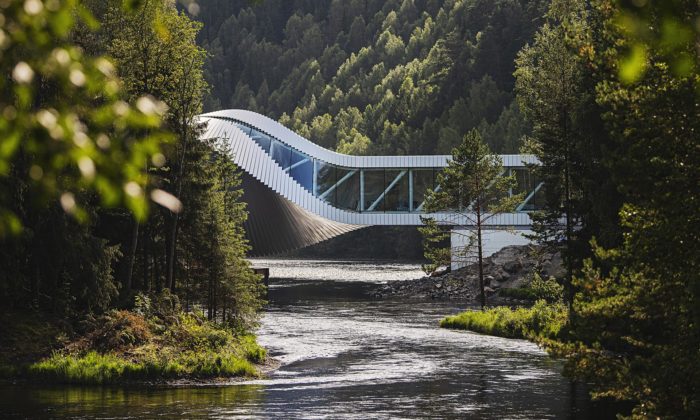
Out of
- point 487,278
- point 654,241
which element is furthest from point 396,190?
point 654,241

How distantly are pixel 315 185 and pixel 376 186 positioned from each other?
467 cm

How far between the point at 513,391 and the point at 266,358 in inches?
360

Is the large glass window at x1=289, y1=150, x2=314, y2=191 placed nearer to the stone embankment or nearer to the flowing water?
the stone embankment

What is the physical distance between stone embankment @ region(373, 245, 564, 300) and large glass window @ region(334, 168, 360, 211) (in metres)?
9.00

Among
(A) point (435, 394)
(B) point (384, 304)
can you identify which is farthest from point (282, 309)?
(A) point (435, 394)

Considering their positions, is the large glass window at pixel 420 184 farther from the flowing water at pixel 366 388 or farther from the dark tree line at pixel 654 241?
the dark tree line at pixel 654 241

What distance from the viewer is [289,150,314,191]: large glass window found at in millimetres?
71650

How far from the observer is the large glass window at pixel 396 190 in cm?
7569

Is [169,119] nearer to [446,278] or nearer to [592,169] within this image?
[592,169]

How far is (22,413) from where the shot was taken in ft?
71.8

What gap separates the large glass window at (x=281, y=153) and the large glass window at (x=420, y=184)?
9.39 m

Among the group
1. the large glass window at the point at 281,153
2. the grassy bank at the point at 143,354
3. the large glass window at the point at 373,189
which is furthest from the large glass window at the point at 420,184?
the grassy bank at the point at 143,354

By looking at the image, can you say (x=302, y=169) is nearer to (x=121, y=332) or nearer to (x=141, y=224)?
(x=141, y=224)

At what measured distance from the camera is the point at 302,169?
72.6 meters
